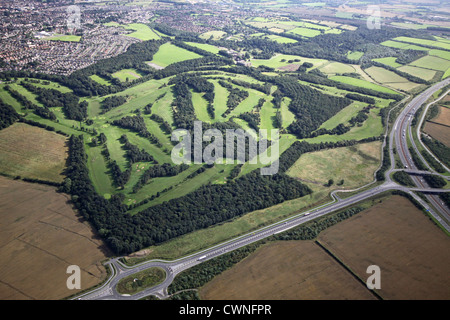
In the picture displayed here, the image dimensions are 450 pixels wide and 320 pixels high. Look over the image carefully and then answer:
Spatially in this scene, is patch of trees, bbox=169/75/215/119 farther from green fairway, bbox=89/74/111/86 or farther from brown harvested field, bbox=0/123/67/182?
brown harvested field, bbox=0/123/67/182

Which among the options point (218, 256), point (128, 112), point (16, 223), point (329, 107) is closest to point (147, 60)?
point (128, 112)

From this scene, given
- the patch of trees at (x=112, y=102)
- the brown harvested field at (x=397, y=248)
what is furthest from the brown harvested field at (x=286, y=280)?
the patch of trees at (x=112, y=102)

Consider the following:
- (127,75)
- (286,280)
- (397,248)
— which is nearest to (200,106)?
(127,75)

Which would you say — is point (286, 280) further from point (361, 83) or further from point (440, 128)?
point (361, 83)

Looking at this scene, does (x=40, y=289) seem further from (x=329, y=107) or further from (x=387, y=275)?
(x=329, y=107)

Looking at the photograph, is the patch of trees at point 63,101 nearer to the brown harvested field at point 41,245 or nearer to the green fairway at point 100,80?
the green fairway at point 100,80

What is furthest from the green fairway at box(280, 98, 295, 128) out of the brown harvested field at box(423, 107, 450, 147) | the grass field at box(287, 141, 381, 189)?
the brown harvested field at box(423, 107, 450, 147)
